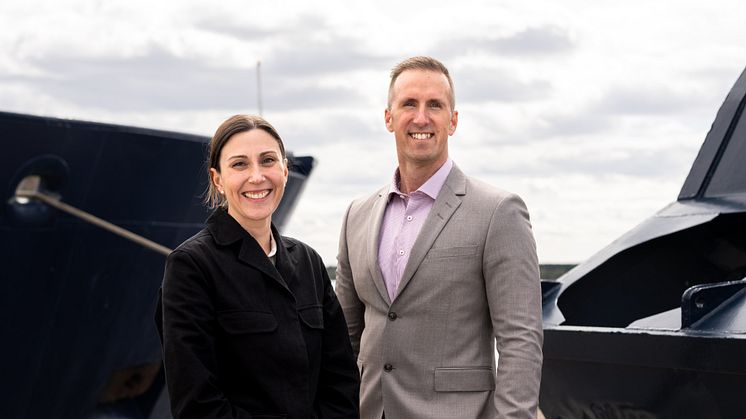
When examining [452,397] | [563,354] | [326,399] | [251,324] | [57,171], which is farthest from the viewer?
[57,171]

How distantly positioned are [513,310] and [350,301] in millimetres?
497

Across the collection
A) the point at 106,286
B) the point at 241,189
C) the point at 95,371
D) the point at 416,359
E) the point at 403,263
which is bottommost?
the point at 95,371

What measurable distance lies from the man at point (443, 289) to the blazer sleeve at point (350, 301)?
0.13 meters

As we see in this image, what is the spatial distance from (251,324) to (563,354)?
241 cm

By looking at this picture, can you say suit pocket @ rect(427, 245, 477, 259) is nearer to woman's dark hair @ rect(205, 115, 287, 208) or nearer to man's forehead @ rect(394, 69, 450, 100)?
man's forehead @ rect(394, 69, 450, 100)

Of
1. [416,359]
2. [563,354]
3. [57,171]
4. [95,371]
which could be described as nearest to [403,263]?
[416,359]

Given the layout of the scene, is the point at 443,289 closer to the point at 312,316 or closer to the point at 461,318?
the point at 461,318

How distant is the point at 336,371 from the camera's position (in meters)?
2.51

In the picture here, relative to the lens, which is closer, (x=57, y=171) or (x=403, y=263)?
(x=403, y=263)

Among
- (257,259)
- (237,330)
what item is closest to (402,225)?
(257,259)

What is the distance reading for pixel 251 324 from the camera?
7.62ft

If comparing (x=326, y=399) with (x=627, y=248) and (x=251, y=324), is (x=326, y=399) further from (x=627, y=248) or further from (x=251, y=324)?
(x=627, y=248)

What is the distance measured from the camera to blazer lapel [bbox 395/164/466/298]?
9.05 feet

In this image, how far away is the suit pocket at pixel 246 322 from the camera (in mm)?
2305
